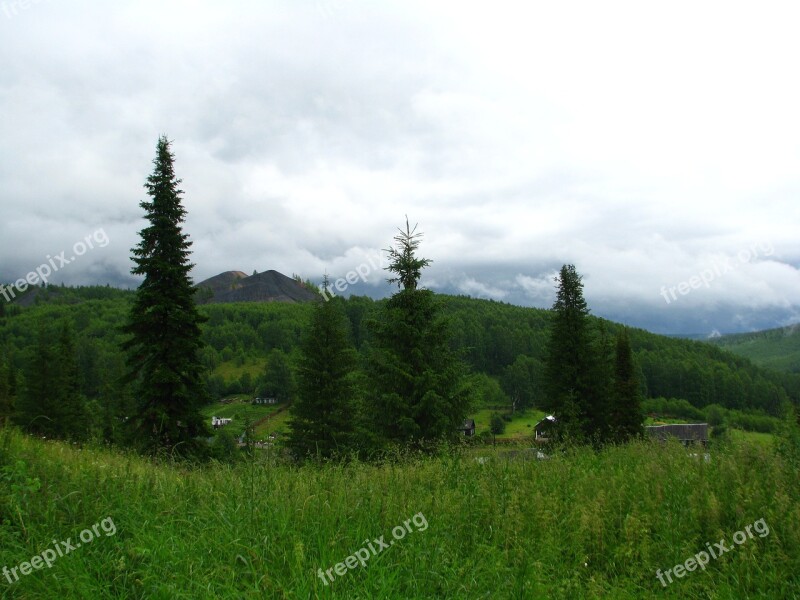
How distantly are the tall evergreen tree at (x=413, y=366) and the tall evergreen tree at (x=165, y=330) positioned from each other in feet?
24.9

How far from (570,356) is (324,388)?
16.5 metres

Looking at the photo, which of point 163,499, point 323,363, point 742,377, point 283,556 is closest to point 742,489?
point 283,556

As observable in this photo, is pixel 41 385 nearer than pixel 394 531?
No

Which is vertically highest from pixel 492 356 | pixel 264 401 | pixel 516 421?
pixel 492 356

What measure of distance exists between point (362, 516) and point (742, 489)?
13.4ft

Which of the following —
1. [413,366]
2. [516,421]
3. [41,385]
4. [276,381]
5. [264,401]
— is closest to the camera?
[413,366]

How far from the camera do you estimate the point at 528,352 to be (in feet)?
455

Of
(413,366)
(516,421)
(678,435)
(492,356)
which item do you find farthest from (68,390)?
(492,356)

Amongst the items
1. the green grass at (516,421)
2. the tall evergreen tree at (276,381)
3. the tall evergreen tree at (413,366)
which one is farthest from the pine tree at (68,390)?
the tall evergreen tree at (276,381)

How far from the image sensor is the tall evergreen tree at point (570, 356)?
31.0m

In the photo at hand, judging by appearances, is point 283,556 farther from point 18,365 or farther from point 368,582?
point 18,365

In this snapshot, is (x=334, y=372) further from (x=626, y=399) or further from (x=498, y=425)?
(x=498, y=425)

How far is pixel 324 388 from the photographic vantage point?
27547 mm

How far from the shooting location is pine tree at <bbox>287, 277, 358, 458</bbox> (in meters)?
27.2
